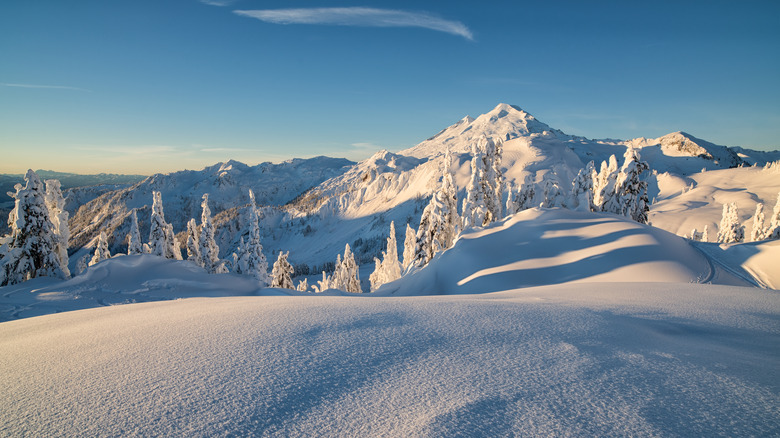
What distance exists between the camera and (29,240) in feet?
50.9

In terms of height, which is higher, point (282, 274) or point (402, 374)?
point (402, 374)

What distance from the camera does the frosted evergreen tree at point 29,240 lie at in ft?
49.5

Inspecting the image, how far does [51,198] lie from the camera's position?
1728 centimetres

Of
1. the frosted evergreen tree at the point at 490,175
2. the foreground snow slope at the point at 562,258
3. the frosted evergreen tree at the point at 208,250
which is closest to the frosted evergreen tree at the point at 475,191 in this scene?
the frosted evergreen tree at the point at 490,175

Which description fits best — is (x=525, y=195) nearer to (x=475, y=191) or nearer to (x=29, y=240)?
(x=475, y=191)

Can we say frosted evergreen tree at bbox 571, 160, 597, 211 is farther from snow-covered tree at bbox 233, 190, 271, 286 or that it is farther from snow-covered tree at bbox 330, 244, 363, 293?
snow-covered tree at bbox 233, 190, 271, 286

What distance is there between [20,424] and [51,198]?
21.9m

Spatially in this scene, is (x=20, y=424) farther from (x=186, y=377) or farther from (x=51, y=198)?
(x=51, y=198)

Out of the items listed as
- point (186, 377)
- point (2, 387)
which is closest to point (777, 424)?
point (186, 377)

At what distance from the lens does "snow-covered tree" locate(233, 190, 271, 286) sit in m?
24.3

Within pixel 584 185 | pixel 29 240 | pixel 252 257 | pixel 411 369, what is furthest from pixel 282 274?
pixel 584 185

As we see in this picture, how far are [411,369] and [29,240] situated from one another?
21444 mm

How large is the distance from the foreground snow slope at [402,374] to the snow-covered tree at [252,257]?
66.9ft

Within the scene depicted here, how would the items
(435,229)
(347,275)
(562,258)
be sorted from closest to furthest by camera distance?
1. (562,258)
2. (435,229)
3. (347,275)
